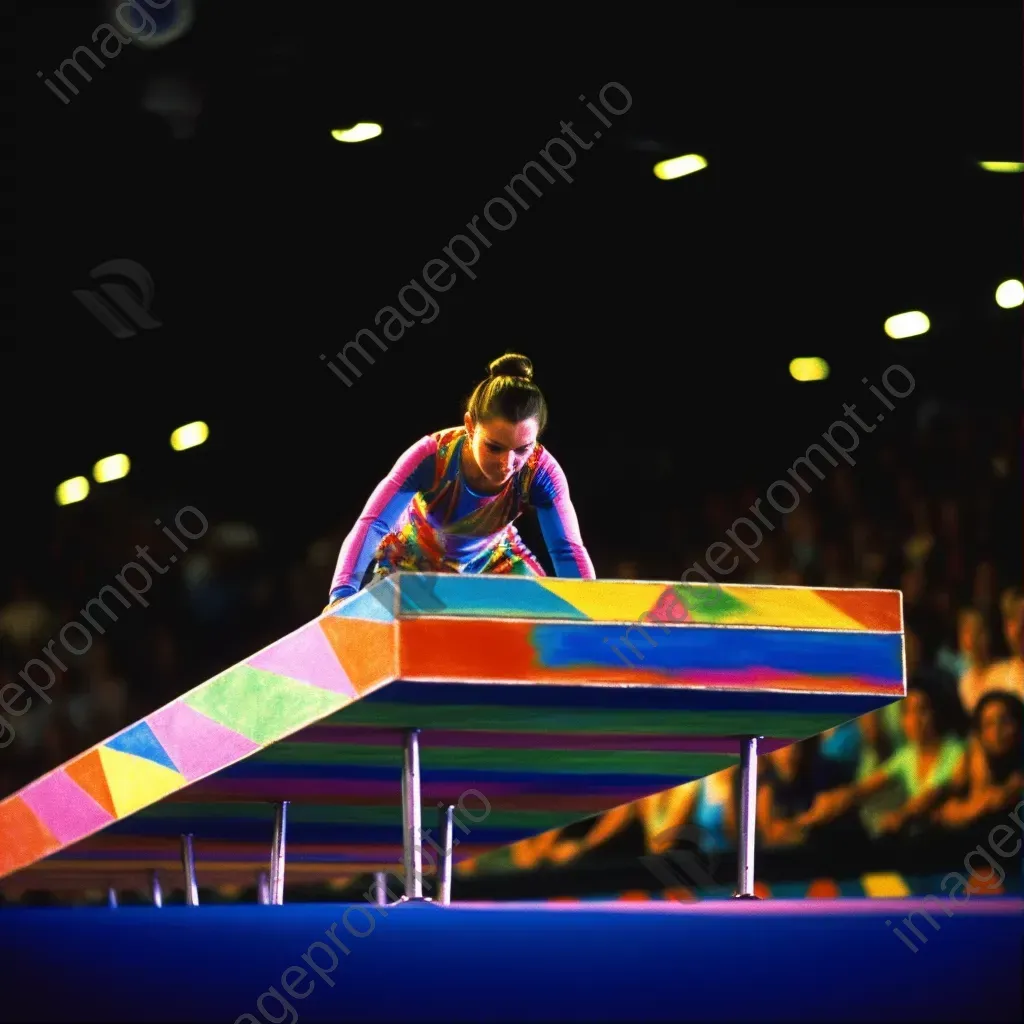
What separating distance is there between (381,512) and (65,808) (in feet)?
3.53

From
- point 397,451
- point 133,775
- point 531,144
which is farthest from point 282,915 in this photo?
point 397,451

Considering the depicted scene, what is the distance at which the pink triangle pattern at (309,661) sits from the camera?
2420 mm

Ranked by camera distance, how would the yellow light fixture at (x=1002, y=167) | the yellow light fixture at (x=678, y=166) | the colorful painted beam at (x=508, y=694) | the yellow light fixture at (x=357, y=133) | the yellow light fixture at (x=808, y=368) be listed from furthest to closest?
1. the yellow light fixture at (x=808, y=368)
2. the yellow light fixture at (x=678, y=166)
3. the yellow light fixture at (x=1002, y=167)
4. the yellow light fixture at (x=357, y=133)
5. the colorful painted beam at (x=508, y=694)

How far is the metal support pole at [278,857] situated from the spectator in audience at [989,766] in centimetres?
308

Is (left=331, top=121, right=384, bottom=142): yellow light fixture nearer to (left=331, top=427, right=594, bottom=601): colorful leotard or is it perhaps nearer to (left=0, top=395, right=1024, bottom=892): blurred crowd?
(left=331, top=427, right=594, bottom=601): colorful leotard

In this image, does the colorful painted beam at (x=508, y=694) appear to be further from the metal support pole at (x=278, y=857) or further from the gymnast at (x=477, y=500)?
the gymnast at (x=477, y=500)

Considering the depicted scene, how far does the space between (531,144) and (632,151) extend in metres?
0.46

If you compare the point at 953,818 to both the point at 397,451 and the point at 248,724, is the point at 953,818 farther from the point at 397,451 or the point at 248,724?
the point at 248,724

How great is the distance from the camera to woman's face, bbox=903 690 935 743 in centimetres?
579

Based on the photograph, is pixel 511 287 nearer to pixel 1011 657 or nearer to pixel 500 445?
pixel 1011 657

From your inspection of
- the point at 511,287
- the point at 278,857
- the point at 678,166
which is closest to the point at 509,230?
the point at 511,287

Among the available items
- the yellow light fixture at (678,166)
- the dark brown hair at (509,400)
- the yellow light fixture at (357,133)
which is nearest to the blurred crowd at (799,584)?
the yellow light fixture at (678,166)

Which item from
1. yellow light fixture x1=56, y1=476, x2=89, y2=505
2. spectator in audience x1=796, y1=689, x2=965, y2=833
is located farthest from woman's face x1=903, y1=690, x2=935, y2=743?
yellow light fixture x1=56, y1=476, x2=89, y2=505

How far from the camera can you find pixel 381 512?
2979mm
